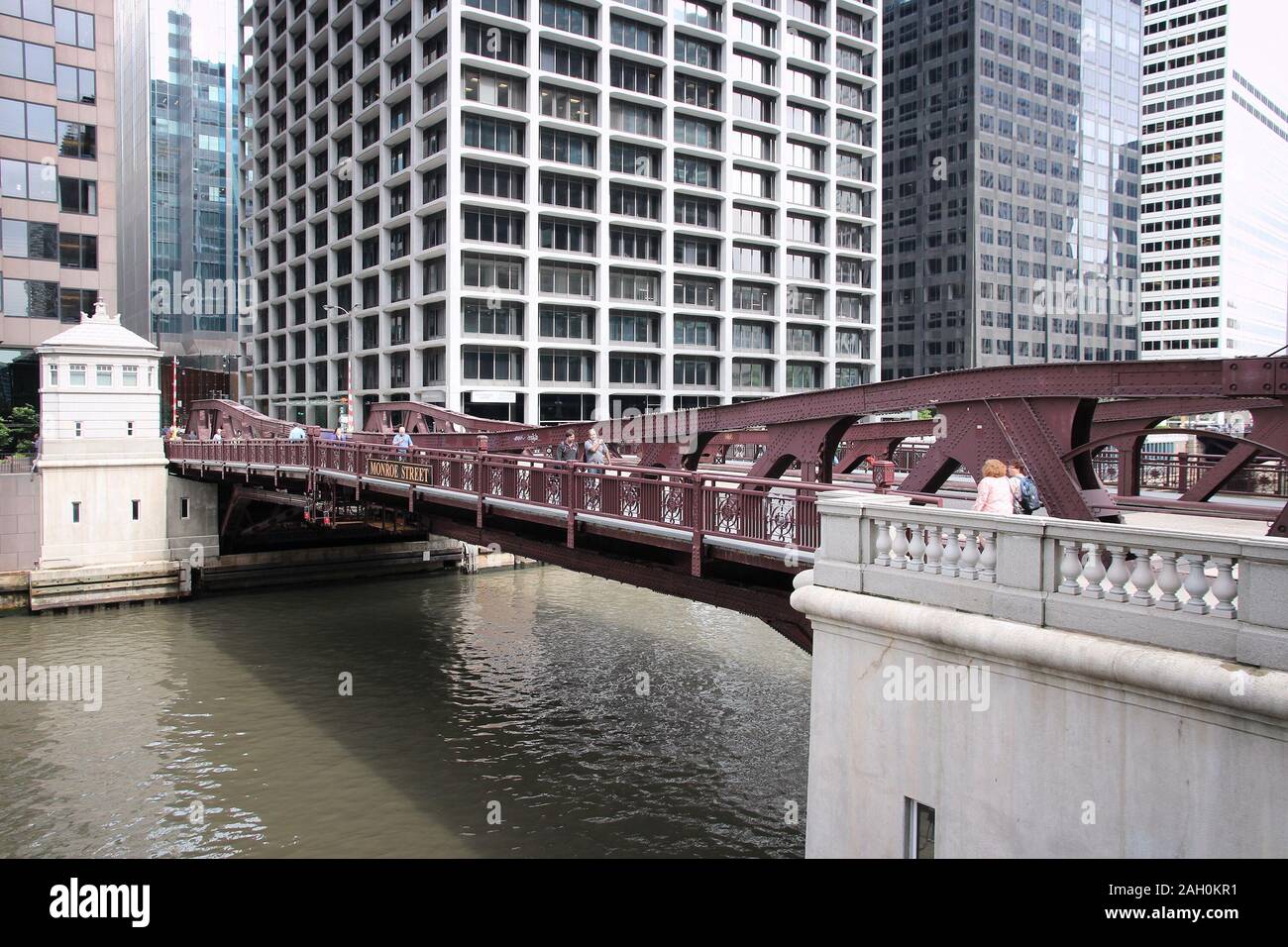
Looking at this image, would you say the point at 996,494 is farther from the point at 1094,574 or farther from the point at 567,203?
the point at 567,203

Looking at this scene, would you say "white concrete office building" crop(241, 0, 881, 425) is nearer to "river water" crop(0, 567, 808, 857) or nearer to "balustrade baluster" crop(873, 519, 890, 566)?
"river water" crop(0, 567, 808, 857)

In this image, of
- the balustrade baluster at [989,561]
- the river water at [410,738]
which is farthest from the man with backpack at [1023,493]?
the river water at [410,738]

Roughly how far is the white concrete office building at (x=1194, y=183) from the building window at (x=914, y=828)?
13519cm

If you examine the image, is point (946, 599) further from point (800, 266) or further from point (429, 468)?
point (800, 266)

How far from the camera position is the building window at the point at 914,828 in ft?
26.8

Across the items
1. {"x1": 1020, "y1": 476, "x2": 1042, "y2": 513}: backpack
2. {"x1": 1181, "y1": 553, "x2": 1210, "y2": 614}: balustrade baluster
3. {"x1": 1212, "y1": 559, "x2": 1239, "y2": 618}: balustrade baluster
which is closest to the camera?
{"x1": 1212, "y1": 559, "x2": 1239, "y2": 618}: balustrade baluster

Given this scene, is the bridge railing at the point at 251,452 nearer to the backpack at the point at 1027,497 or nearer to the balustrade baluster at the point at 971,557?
the backpack at the point at 1027,497

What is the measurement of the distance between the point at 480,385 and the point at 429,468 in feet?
115

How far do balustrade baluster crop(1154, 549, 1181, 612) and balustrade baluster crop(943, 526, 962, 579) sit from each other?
5.72 feet

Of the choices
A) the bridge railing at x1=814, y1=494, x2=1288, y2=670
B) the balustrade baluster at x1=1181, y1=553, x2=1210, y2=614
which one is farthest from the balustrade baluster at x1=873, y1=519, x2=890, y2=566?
the balustrade baluster at x1=1181, y1=553, x2=1210, y2=614

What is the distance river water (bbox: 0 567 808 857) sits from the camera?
13641mm
